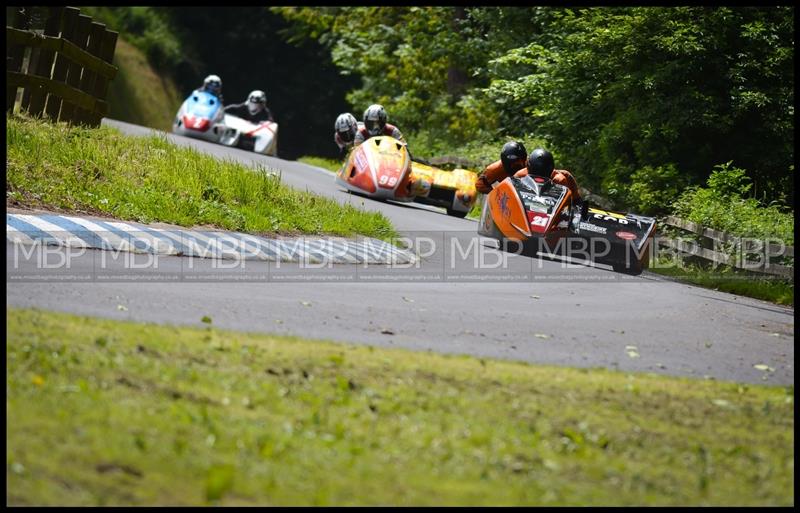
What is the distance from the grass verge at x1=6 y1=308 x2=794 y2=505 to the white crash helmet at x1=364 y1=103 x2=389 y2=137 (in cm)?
1477

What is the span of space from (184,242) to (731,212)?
27.9 feet

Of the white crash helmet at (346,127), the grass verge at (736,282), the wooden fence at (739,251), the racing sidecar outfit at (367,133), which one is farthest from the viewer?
the white crash helmet at (346,127)

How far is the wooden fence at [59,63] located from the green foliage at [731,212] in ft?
31.1

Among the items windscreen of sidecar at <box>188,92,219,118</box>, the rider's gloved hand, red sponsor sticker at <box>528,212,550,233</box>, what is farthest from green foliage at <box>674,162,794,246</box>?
windscreen of sidecar at <box>188,92,219,118</box>

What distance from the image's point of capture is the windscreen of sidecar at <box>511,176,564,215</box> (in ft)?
49.1

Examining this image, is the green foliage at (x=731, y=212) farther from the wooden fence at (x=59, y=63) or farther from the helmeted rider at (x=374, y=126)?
the wooden fence at (x=59, y=63)

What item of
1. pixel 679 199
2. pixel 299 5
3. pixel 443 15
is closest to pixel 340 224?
pixel 679 199

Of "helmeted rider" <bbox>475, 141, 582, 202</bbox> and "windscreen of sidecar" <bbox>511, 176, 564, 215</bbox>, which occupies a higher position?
"helmeted rider" <bbox>475, 141, 582, 202</bbox>

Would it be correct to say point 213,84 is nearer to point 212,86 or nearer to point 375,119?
point 212,86

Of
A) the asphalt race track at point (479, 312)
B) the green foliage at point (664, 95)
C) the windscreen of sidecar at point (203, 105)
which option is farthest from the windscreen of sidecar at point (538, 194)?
the windscreen of sidecar at point (203, 105)

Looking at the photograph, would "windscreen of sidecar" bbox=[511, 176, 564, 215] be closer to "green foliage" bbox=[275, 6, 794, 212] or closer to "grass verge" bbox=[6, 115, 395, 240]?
"grass verge" bbox=[6, 115, 395, 240]

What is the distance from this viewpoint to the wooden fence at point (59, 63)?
53.8 feet

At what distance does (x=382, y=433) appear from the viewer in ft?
18.7

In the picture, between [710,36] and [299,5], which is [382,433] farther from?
[299,5]
